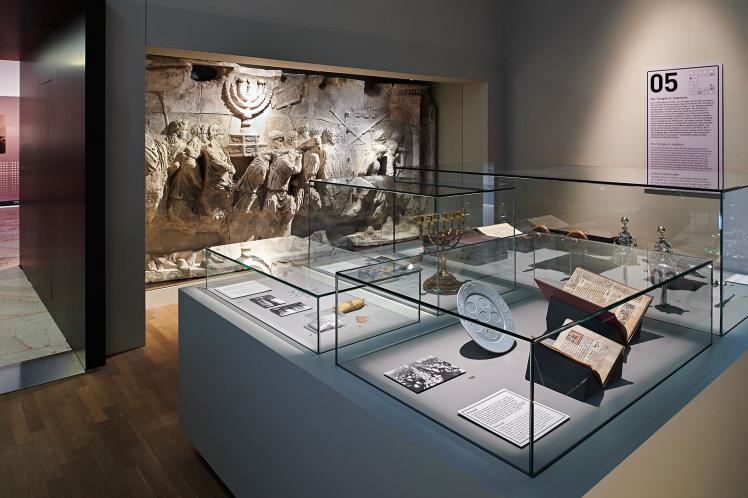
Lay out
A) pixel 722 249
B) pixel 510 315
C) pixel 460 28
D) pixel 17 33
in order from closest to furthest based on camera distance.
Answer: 1. pixel 510 315
2. pixel 722 249
3. pixel 17 33
4. pixel 460 28

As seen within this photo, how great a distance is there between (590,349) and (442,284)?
0.68 metres

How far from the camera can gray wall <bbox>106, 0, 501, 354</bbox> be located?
3.76m

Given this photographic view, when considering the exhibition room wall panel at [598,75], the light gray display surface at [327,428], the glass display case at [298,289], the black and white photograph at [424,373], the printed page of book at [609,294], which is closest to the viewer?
the light gray display surface at [327,428]

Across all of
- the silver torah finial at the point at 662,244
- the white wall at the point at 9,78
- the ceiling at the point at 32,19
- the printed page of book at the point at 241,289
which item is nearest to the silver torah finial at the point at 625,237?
the silver torah finial at the point at 662,244

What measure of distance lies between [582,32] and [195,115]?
383 cm

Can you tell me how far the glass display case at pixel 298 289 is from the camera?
1777 millimetres

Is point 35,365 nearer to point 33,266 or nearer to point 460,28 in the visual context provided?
point 33,266

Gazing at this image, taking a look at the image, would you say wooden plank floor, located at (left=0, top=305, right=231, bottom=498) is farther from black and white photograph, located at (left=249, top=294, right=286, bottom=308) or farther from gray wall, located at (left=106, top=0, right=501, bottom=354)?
black and white photograph, located at (left=249, top=294, right=286, bottom=308)

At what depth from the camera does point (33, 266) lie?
17.9ft

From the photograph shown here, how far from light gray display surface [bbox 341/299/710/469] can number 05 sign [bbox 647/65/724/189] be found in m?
3.55

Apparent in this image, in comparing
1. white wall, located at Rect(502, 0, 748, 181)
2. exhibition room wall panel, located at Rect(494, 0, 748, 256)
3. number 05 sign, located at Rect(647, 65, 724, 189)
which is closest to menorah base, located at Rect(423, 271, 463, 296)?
exhibition room wall panel, located at Rect(494, 0, 748, 256)

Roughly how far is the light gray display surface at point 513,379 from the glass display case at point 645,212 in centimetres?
38

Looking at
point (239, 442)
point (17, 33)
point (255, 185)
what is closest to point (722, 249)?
point (239, 442)

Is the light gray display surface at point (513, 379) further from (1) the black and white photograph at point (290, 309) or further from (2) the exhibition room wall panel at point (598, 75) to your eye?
(2) the exhibition room wall panel at point (598, 75)
